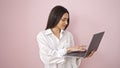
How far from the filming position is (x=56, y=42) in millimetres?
1546

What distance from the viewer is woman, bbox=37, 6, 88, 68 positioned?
145 cm

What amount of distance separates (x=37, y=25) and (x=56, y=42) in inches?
14.5

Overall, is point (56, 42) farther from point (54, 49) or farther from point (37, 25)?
point (37, 25)

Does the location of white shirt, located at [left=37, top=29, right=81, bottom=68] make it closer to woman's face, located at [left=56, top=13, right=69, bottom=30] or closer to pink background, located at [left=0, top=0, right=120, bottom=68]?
woman's face, located at [left=56, top=13, right=69, bottom=30]

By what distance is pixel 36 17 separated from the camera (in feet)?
5.94

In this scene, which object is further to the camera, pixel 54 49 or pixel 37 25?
pixel 37 25

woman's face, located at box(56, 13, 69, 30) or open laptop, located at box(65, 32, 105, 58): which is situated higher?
woman's face, located at box(56, 13, 69, 30)

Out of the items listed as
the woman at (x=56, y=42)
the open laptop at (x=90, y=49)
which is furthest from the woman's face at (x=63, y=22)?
the open laptop at (x=90, y=49)

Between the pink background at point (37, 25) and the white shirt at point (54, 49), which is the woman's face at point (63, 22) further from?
the pink background at point (37, 25)

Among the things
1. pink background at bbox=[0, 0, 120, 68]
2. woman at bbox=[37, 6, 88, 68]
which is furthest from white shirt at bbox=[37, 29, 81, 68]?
pink background at bbox=[0, 0, 120, 68]

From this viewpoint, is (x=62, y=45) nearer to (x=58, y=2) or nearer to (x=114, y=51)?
(x=58, y=2)

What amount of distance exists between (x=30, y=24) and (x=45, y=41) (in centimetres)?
40

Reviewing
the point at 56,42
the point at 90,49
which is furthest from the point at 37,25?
the point at 90,49

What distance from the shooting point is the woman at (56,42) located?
4.77 ft
